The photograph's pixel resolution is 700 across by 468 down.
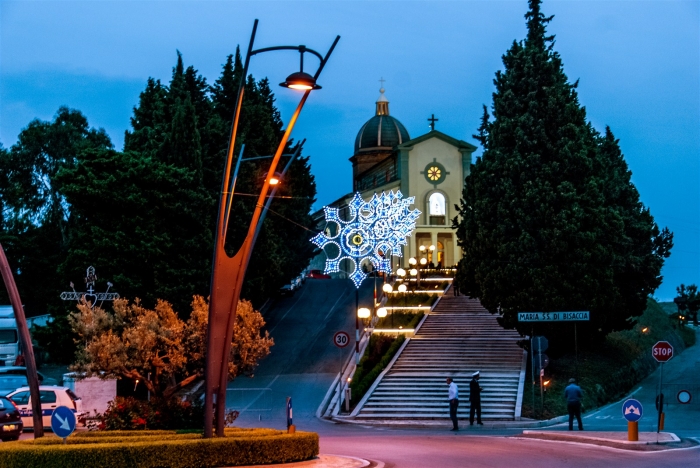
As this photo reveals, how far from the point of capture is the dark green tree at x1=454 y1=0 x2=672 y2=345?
36062mm

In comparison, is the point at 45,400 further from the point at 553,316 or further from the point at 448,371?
the point at 553,316

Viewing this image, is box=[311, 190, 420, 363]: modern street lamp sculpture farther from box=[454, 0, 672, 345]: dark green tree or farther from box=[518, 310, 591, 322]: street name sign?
box=[518, 310, 591, 322]: street name sign

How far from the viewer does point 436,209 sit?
7231 cm

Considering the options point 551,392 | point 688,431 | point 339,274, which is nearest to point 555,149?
point 551,392

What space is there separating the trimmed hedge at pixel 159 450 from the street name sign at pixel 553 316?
53.1ft

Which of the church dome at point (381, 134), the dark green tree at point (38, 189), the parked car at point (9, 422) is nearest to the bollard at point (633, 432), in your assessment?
the parked car at point (9, 422)

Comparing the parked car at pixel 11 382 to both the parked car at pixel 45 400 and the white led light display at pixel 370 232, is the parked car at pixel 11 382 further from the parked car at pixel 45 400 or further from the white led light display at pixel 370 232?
the white led light display at pixel 370 232

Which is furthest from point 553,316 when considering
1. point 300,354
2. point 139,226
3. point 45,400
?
point 139,226

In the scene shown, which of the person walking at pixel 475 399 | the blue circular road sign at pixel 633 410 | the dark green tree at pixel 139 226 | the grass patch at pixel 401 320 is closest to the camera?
the blue circular road sign at pixel 633 410

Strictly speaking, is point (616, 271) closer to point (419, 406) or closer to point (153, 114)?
point (419, 406)

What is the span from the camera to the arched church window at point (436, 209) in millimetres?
71938

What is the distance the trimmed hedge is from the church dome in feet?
242

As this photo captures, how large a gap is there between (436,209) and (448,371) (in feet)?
119

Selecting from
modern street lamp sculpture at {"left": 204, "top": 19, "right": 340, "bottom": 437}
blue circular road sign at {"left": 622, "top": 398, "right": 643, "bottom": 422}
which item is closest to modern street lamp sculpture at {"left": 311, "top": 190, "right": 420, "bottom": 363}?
blue circular road sign at {"left": 622, "top": 398, "right": 643, "bottom": 422}
